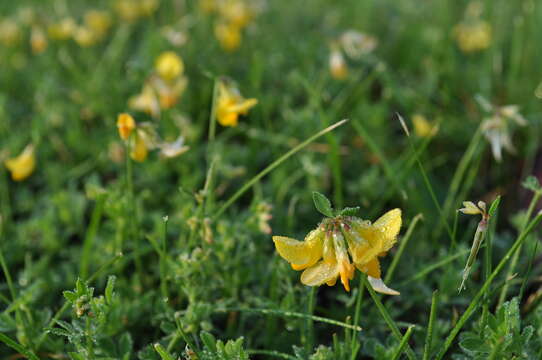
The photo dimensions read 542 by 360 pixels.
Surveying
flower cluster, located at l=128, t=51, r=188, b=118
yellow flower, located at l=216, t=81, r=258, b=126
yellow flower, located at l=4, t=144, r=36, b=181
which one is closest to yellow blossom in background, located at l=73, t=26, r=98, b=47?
flower cluster, located at l=128, t=51, r=188, b=118

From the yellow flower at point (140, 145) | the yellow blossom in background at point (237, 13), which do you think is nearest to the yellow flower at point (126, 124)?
the yellow flower at point (140, 145)

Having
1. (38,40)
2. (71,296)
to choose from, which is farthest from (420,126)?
(38,40)

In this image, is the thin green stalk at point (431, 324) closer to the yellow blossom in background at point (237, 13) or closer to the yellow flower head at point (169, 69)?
the yellow flower head at point (169, 69)

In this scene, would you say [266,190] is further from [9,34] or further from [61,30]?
[9,34]

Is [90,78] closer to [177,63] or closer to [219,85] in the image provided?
[177,63]

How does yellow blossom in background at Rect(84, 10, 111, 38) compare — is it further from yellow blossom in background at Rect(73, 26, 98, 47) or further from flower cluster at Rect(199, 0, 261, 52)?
flower cluster at Rect(199, 0, 261, 52)

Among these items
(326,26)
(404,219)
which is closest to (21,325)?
(404,219)

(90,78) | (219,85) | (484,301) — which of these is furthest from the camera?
(90,78)
